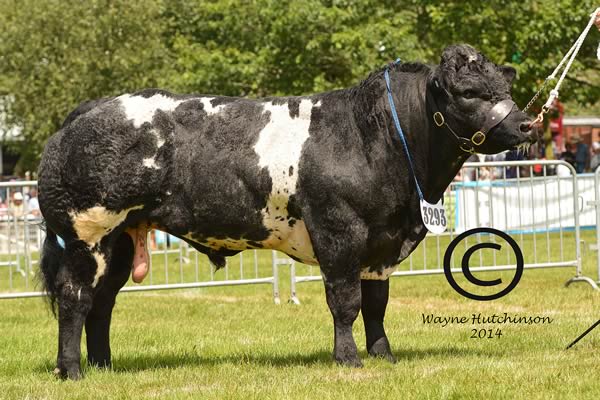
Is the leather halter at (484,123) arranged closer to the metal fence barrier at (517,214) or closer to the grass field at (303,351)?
the grass field at (303,351)

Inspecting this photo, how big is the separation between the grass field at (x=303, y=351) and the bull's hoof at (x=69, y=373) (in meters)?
0.10

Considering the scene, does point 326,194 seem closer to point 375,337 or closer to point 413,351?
point 375,337

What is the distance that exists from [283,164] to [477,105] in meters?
1.35

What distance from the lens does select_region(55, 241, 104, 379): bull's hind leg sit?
24.8 feet

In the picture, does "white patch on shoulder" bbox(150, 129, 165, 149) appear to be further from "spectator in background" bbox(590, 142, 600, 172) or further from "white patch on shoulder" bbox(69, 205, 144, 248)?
"spectator in background" bbox(590, 142, 600, 172)

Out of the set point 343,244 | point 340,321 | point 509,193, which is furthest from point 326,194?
point 509,193

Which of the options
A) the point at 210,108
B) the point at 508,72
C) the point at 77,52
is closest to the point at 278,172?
the point at 210,108

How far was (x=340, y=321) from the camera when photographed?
7.47 m

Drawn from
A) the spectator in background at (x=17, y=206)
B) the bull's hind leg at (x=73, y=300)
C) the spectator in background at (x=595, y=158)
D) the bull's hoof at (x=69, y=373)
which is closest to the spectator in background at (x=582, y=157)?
the spectator in background at (x=595, y=158)

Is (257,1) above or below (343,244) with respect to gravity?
above

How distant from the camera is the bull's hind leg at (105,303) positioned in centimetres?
802

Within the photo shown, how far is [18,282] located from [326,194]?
9713 millimetres

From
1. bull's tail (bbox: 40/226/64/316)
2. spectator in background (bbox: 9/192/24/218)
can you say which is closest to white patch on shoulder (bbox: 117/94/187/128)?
bull's tail (bbox: 40/226/64/316)

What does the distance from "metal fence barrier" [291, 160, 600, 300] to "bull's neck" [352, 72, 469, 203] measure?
5.90 meters
